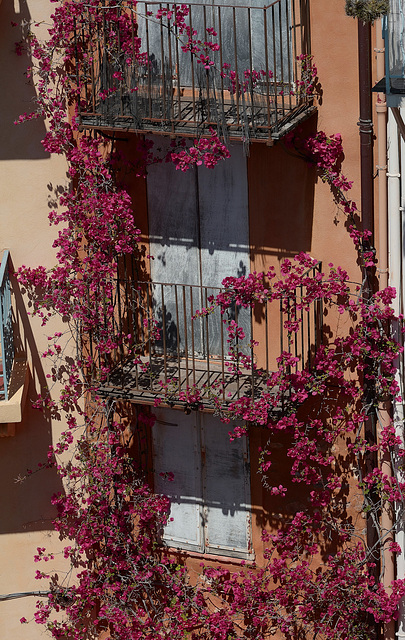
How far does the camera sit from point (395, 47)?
8.64 metres

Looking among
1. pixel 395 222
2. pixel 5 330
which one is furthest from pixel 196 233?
pixel 5 330

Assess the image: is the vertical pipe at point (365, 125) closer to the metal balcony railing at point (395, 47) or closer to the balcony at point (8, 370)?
the metal balcony railing at point (395, 47)

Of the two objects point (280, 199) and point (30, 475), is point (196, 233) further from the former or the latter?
point (30, 475)

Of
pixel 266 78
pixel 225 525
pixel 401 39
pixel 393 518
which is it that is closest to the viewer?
pixel 401 39

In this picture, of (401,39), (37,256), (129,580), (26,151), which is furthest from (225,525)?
(401,39)

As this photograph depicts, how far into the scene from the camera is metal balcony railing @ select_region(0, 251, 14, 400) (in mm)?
10781

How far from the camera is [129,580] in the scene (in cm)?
1168

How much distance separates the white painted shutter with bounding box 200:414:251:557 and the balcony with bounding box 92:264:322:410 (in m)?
0.67

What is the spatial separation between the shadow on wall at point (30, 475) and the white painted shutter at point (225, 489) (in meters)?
1.67

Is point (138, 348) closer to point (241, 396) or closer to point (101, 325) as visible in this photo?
point (101, 325)

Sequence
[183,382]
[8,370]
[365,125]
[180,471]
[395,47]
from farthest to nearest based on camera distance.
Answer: [180,471]
[8,370]
[183,382]
[365,125]
[395,47]

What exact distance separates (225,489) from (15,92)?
4.58 m

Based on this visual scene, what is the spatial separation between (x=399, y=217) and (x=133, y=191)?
2766mm

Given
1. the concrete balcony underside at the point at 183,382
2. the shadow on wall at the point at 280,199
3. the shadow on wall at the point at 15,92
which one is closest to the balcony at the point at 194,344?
the concrete balcony underside at the point at 183,382
